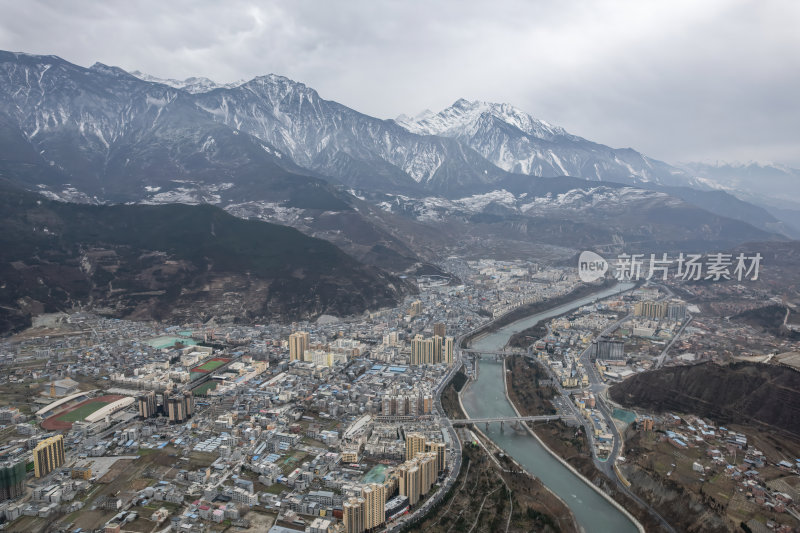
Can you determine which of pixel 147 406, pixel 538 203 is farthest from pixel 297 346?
pixel 538 203

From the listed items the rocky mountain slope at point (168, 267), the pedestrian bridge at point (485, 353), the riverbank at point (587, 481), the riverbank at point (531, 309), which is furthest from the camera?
the rocky mountain slope at point (168, 267)

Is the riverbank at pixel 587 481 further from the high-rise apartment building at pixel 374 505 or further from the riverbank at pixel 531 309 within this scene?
the riverbank at pixel 531 309

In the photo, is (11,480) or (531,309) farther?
(531,309)

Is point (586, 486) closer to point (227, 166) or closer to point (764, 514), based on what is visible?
point (764, 514)

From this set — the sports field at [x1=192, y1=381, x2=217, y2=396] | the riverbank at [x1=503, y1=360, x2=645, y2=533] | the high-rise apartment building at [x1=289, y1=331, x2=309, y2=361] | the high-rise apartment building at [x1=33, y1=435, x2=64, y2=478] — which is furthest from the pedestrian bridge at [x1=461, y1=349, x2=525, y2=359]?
the high-rise apartment building at [x1=33, y1=435, x2=64, y2=478]

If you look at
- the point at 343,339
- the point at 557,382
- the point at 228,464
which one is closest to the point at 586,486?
the point at 557,382

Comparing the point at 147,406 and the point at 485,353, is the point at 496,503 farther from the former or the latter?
the point at 485,353

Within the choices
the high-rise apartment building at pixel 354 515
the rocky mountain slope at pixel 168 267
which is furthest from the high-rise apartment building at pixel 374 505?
the rocky mountain slope at pixel 168 267

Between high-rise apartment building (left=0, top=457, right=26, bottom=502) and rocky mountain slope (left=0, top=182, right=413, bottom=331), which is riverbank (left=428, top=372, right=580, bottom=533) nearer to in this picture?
high-rise apartment building (left=0, top=457, right=26, bottom=502)
